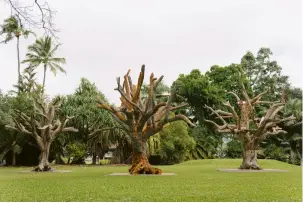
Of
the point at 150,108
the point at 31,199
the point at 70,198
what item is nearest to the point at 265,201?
the point at 70,198

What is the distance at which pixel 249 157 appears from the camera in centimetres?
2494

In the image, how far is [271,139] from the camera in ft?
139

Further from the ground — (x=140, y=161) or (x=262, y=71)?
(x=262, y=71)

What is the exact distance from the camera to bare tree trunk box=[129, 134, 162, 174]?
20.4 metres

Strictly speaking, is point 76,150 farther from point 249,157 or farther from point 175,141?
point 249,157

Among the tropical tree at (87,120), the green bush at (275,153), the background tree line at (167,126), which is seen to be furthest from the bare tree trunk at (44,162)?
the green bush at (275,153)

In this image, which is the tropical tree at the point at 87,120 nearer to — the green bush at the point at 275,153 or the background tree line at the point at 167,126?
the background tree line at the point at 167,126

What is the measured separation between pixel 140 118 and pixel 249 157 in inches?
329

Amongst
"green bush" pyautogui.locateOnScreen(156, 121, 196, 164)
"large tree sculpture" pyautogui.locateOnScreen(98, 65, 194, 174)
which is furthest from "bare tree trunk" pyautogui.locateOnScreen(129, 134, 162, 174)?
"green bush" pyautogui.locateOnScreen(156, 121, 196, 164)

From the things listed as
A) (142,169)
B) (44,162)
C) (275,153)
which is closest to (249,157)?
(142,169)

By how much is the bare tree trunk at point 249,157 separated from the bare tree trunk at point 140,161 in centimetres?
713

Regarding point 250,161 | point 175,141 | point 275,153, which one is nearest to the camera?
point 250,161

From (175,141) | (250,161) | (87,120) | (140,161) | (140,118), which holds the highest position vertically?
(87,120)

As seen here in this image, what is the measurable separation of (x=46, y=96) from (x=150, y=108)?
21.3 metres
